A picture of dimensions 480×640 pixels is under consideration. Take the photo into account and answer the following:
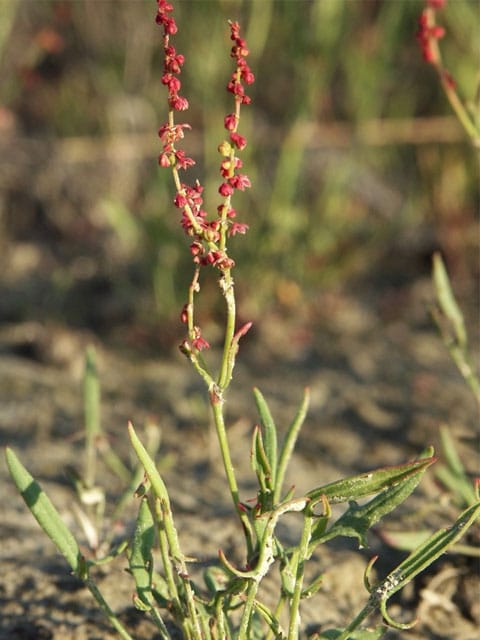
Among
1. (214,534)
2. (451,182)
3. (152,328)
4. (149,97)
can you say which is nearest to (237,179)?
(214,534)

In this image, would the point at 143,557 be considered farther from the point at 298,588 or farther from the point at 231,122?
the point at 231,122

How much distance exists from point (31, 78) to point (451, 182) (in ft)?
5.26

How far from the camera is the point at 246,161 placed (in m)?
2.87

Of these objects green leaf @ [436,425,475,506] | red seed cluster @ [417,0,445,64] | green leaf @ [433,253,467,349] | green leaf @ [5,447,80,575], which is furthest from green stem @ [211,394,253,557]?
red seed cluster @ [417,0,445,64]

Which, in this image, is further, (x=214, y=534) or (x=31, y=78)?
(x=31, y=78)

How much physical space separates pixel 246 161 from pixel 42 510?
183 cm

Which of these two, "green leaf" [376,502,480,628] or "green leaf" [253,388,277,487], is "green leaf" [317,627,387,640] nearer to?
"green leaf" [376,502,480,628]

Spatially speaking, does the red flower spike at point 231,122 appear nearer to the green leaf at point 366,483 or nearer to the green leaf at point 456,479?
the green leaf at point 366,483

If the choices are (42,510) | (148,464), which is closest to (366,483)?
(148,464)

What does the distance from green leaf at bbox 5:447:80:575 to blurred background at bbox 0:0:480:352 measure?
4.94 ft

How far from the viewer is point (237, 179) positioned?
3.66 ft

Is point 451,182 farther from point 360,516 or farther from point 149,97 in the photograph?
point 360,516

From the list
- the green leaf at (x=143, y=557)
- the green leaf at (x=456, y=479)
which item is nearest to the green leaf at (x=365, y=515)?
the green leaf at (x=143, y=557)

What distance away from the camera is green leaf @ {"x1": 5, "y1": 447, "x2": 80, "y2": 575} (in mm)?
1217
